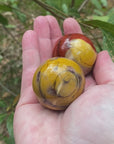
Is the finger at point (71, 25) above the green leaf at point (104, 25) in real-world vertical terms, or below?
below

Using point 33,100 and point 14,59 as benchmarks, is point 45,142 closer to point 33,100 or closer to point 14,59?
point 33,100

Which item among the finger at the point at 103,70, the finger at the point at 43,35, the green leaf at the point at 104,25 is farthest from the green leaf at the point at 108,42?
the finger at the point at 43,35

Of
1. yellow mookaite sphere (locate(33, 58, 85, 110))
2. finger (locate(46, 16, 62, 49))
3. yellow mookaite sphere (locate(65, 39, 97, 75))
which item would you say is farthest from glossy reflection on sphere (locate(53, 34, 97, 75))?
finger (locate(46, 16, 62, 49))

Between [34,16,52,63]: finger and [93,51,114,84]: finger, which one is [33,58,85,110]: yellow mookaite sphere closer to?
[93,51,114,84]: finger

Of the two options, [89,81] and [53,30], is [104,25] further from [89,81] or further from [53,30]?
[53,30]

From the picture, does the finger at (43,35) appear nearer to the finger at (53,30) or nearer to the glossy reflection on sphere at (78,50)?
the finger at (53,30)
